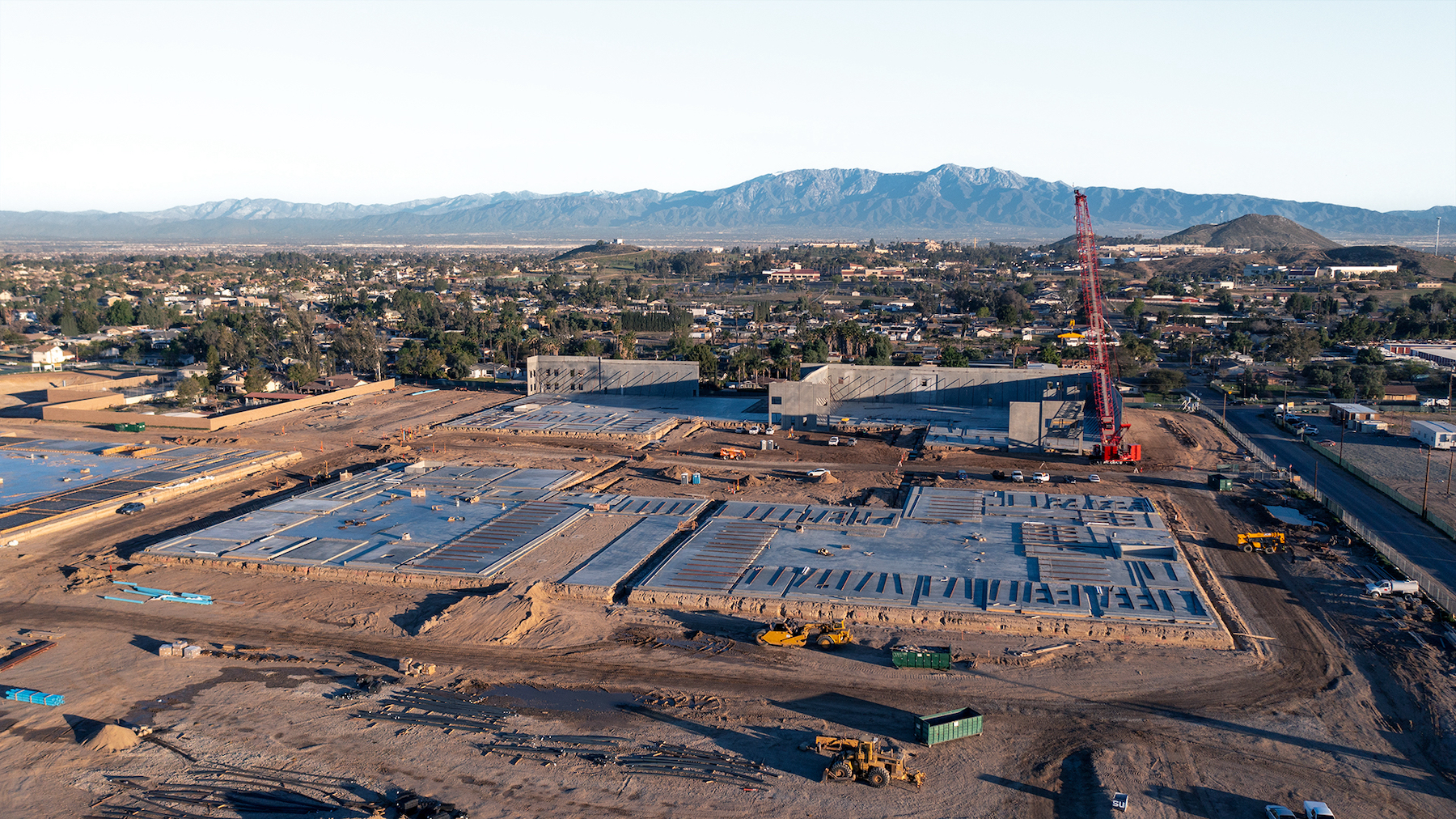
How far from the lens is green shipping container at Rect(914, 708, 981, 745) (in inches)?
890

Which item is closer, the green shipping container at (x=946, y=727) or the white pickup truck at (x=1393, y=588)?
the green shipping container at (x=946, y=727)

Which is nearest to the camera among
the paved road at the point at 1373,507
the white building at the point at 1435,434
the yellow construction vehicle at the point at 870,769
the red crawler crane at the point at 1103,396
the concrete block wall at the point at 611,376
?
the yellow construction vehicle at the point at 870,769

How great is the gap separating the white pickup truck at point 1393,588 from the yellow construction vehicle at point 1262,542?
4697 millimetres

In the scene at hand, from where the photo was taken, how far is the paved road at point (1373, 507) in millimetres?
35031

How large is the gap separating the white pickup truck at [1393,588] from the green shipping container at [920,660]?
16.3m

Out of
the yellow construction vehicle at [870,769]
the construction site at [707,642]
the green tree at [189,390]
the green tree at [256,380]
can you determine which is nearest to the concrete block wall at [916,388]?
the construction site at [707,642]

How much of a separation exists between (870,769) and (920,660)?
19.0 feet

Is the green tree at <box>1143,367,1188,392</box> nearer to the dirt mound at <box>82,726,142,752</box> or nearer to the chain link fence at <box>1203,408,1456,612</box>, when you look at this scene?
the chain link fence at <box>1203,408,1456,612</box>

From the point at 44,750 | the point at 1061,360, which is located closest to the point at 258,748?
the point at 44,750

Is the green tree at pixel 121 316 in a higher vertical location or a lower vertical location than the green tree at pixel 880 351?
higher

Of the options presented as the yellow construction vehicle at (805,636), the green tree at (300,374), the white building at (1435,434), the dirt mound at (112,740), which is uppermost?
the green tree at (300,374)

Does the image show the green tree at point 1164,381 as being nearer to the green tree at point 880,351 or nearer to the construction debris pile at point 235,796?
the green tree at point 880,351

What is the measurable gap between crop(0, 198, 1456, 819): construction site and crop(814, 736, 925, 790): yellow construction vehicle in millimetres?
74

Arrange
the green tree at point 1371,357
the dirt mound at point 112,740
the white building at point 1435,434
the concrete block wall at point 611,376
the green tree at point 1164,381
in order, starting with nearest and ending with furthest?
1. the dirt mound at point 112,740
2. the white building at point 1435,434
3. the concrete block wall at point 611,376
4. the green tree at point 1164,381
5. the green tree at point 1371,357
